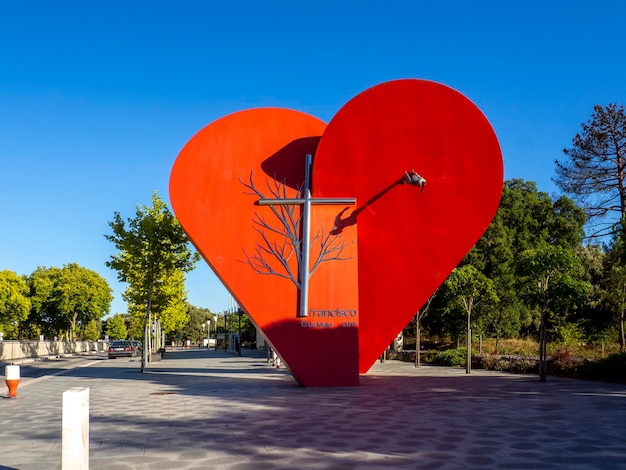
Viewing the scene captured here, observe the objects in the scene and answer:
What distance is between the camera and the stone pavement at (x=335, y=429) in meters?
7.35

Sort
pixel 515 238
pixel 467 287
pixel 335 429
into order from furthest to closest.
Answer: pixel 515 238 < pixel 467 287 < pixel 335 429

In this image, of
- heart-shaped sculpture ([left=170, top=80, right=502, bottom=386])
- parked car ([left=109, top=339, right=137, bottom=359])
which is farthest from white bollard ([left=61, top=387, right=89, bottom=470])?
parked car ([left=109, top=339, right=137, bottom=359])

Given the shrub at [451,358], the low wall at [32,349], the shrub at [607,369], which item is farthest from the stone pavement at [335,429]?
the low wall at [32,349]

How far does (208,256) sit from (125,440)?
9196 mm

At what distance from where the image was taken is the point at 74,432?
18.2 ft

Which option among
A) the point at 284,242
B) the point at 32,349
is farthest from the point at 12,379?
the point at 32,349

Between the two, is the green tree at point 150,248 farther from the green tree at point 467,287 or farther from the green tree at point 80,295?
the green tree at point 80,295

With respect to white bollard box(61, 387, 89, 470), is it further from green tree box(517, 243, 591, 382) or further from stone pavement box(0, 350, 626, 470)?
green tree box(517, 243, 591, 382)

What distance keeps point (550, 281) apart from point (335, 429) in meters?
13.2

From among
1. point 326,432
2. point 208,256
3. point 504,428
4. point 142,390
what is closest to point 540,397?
point 504,428

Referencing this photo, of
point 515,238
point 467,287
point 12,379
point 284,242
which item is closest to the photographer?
point 12,379

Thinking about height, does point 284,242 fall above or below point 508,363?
above

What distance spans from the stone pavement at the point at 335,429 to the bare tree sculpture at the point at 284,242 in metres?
3.50

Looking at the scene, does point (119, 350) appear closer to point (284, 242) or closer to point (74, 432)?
point (284, 242)
